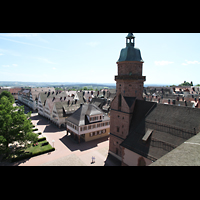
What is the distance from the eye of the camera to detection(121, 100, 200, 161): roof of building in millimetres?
18078

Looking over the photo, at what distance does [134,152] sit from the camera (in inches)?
810

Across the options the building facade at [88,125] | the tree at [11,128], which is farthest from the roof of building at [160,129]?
the tree at [11,128]

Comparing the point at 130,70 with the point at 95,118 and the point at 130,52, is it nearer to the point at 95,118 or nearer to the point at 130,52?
the point at 130,52

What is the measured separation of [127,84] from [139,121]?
7.03 metres

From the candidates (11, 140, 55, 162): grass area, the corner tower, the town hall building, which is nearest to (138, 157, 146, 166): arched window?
the town hall building

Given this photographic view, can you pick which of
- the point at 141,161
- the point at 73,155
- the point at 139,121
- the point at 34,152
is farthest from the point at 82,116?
the point at 141,161

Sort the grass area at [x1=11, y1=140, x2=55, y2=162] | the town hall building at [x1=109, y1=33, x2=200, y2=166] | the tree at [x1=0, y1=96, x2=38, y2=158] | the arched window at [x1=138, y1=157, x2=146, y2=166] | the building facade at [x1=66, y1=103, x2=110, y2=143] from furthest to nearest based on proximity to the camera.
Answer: the building facade at [x1=66, y1=103, x2=110, y2=143]
the grass area at [x1=11, y1=140, x2=55, y2=162]
the tree at [x1=0, y1=96, x2=38, y2=158]
the arched window at [x1=138, y1=157, x2=146, y2=166]
the town hall building at [x1=109, y1=33, x2=200, y2=166]

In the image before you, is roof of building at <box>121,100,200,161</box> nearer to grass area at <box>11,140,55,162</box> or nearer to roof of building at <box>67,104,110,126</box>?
roof of building at <box>67,104,110,126</box>

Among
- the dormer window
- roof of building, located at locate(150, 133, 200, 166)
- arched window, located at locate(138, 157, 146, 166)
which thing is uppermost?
roof of building, located at locate(150, 133, 200, 166)

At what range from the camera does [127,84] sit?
83.8 ft

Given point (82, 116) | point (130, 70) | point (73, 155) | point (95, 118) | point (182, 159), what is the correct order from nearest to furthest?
point (182, 159) < point (130, 70) < point (73, 155) < point (82, 116) < point (95, 118)

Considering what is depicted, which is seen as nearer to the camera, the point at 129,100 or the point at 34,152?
the point at 129,100

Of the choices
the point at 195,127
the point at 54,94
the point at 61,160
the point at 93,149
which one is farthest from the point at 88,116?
the point at 54,94

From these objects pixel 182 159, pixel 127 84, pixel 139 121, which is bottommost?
pixel 139 121
